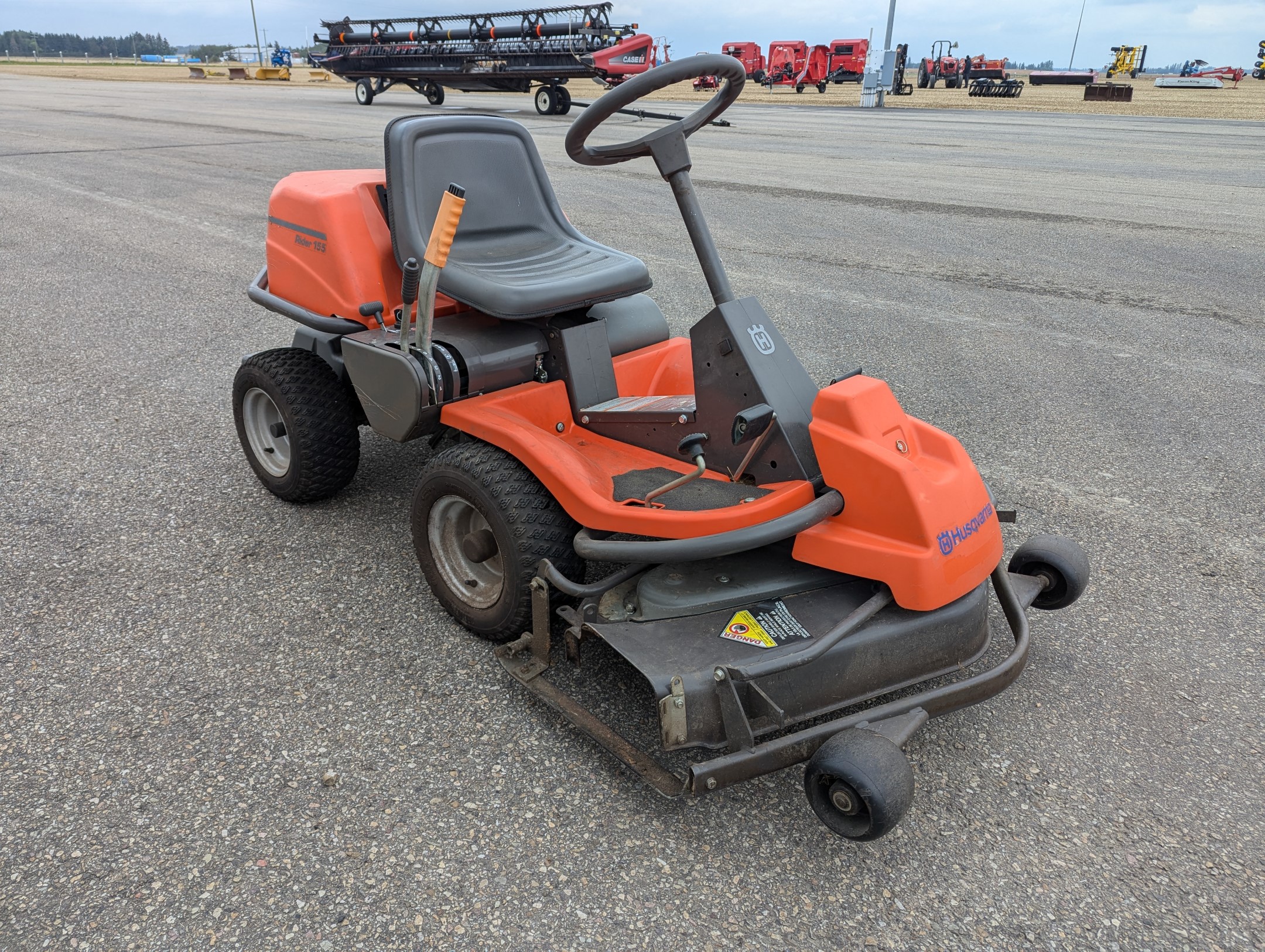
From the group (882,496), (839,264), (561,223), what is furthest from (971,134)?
(882,496)

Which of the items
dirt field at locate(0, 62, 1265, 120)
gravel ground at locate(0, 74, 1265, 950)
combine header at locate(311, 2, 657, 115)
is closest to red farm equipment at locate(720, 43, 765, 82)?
dirt field at locate(0, 62, 1265, 120)

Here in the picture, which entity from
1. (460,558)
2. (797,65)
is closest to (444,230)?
(460,558)

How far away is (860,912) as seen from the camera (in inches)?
70.8

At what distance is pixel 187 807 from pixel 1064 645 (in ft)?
7.75

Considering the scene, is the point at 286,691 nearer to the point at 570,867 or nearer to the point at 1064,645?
the point at 570,867

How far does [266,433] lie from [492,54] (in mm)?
18166

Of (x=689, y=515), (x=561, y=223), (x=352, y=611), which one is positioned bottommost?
(x=352, y=611)

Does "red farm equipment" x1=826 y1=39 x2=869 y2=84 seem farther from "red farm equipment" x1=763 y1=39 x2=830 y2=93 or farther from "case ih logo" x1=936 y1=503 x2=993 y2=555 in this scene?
"case ih logo" x1=936 y1=503 x2=993 y2=555

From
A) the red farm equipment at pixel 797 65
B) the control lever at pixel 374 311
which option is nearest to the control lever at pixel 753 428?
the control lever at pixel 374 311

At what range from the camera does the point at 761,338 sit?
2.35 m

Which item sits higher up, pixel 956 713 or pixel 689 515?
pixel 689 515

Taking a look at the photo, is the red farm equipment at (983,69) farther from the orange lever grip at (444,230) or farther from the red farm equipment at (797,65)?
the orange lever grip at (444,230)

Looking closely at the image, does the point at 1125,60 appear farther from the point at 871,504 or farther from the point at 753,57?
the point at 871,504

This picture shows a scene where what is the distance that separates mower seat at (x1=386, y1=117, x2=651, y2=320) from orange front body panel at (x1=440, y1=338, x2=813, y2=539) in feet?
0.82
